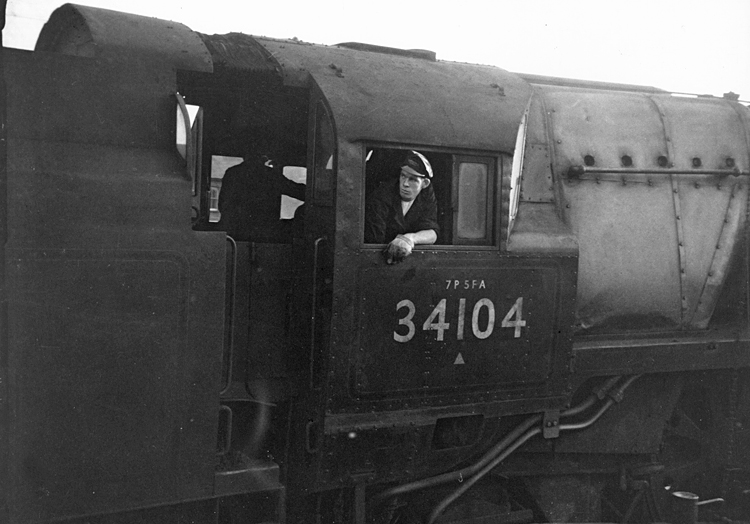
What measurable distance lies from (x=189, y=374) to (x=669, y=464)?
12.7ft

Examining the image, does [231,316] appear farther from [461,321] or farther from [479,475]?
[479,475]

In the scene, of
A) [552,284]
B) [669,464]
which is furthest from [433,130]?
[669,464]

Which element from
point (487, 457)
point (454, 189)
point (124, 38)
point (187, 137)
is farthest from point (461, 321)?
point (124, 38)

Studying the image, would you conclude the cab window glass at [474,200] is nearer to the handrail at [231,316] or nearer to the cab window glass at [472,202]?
the cab window glass at [472,202]

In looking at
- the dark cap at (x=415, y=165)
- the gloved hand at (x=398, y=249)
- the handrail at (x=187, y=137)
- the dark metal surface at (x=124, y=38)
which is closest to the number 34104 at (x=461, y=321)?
the gloved hand at (x=398, y=249)

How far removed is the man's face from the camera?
431 centimetres

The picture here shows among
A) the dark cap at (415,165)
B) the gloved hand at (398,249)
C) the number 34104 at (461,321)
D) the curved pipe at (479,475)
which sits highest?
the dark cap at (415,165)

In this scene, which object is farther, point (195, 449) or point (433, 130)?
point (433, 130)

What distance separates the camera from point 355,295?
4102 mm

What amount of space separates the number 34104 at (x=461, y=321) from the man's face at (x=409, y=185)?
54 cm

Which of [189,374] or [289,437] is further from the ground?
[189,374]

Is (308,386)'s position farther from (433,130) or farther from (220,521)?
(433,130)

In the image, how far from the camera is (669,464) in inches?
237

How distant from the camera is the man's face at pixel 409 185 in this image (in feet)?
14.1
